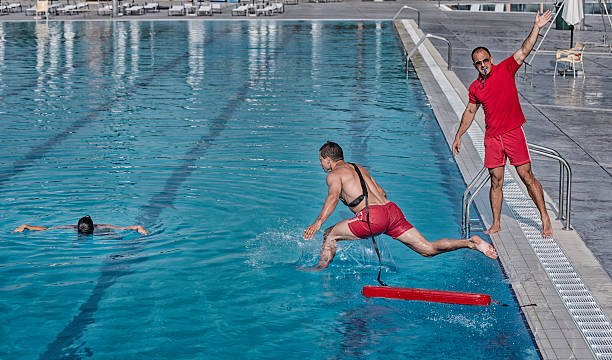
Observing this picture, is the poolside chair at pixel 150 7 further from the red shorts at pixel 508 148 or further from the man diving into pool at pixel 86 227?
the red shorts at pixel 508 148

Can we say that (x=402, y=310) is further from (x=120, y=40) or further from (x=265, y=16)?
(x=265, y=16)

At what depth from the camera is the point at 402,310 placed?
7723mm

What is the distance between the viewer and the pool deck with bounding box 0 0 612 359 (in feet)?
23.7

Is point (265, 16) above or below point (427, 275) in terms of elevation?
above

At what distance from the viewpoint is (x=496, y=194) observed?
9008 millimetres

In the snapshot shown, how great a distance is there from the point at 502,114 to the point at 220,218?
352cm

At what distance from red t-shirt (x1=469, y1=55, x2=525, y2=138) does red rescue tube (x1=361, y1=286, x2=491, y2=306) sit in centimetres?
191

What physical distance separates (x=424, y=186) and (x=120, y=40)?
19.0 metres

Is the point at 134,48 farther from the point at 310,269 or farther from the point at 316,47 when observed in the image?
the point at 310,269

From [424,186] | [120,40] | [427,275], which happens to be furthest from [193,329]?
[120,40]

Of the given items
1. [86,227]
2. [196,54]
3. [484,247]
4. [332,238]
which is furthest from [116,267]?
[196,54]

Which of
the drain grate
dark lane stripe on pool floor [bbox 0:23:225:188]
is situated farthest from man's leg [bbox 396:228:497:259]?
dark lane stripe on pool floor [bbox 0:23:225:188]

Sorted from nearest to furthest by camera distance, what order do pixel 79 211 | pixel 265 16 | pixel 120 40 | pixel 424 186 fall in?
pixel 79 211, pixel 424 186, pixel 120 40, pixel 265 16

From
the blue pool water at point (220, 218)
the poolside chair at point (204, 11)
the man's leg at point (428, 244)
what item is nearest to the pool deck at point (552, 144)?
the blue pool water at point (220, 218)
